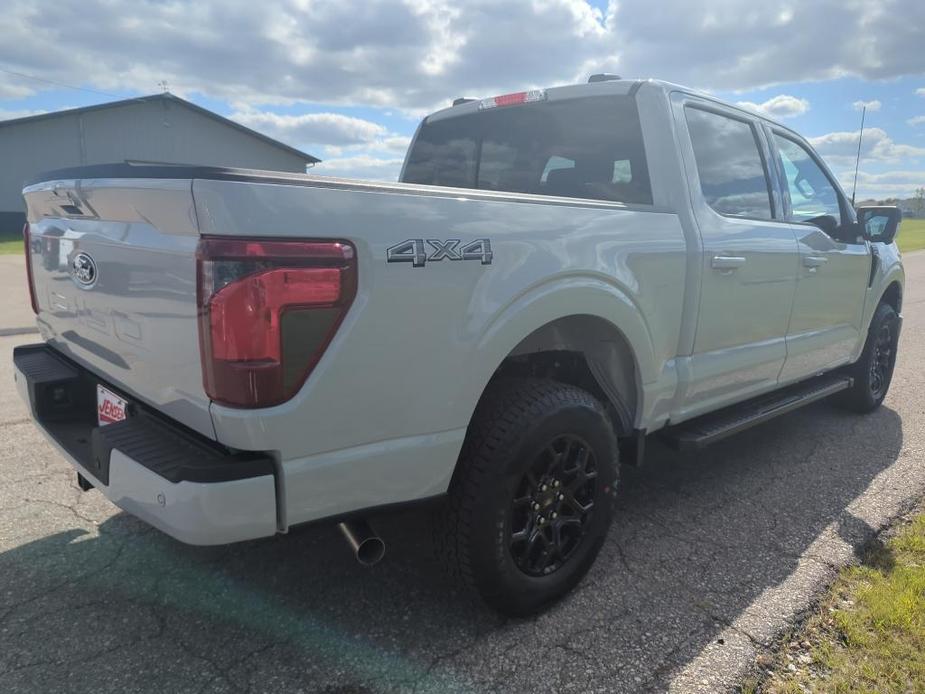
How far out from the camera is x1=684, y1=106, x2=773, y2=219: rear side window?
10.6 ft

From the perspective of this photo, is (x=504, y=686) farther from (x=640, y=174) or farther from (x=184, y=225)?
(x=640, y=174)

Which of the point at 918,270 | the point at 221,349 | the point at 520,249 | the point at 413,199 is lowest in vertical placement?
the point at 918,270

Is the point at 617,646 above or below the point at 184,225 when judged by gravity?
below

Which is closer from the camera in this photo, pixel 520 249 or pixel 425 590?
pixel 520 249

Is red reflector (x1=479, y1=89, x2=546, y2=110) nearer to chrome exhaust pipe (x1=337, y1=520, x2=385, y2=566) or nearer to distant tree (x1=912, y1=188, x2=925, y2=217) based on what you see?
chrome exhaust pipe (x1=337, y1=520, x2=385, y2=566)

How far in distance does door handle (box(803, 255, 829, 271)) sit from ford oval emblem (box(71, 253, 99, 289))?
3433 mm

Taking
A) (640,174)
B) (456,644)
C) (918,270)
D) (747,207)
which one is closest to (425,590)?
(456,644)

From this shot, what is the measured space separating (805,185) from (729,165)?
1.11 meters

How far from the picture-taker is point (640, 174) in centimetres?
306

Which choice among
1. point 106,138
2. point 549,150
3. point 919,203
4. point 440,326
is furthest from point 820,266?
point 919,203

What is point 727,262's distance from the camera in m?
3.14

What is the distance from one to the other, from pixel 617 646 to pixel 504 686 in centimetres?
45

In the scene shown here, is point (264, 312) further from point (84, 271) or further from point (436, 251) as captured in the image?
point (84, 271)

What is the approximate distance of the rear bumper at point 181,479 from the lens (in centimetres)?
173
